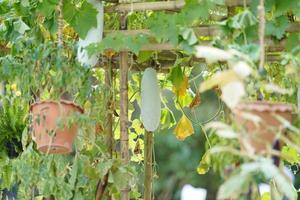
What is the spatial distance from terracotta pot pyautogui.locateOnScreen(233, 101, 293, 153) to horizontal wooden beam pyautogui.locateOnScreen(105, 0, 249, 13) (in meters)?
0.76

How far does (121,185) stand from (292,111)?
0.87m

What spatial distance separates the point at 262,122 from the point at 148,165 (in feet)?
Result: 4.44

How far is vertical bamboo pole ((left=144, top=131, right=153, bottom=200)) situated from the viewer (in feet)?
10.3

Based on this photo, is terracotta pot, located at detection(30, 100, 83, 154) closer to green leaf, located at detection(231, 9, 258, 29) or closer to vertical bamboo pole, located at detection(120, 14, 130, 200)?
vertical bamboo pole, located at detection(120, 14, 130, 200)

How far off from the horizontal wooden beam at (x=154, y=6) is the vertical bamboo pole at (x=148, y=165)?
675mm

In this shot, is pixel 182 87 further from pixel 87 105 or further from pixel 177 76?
pixel 87 105

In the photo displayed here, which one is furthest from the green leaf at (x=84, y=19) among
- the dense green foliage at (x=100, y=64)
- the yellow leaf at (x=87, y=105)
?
the yellow leaf at (x=87, y=105)

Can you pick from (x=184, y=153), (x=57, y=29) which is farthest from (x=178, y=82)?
(x=184, y=153)

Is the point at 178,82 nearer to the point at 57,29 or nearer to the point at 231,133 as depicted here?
the point at 57,29

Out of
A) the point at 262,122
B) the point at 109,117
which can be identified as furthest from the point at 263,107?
the point at 109,117

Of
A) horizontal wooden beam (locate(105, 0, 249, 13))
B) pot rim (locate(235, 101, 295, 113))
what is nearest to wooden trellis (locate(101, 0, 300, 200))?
horizontal wooden beam (locate(105, 0, 249, 13))

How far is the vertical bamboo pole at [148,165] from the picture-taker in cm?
313

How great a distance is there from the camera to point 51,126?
2426mm

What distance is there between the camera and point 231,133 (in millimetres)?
1750
